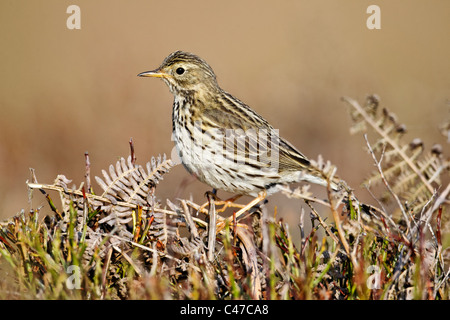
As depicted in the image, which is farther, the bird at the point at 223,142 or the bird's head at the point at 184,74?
the bird's head at the point at 184,74

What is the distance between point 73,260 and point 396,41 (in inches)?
400

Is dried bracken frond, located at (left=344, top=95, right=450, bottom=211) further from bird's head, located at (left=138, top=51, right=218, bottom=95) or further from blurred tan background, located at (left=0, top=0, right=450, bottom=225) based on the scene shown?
bird's head, located at (left=138, top=51, right=218, bottom=95)

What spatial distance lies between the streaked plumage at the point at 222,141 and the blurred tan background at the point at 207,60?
0.51 metres

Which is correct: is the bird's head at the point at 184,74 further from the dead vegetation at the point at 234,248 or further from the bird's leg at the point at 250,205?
Result: the dead vegetation at the point at 234,248

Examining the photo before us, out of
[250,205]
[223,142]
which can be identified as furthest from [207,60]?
[250,205]

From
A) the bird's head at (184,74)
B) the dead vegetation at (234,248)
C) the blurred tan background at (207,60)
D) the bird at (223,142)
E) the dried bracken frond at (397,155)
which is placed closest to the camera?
the dead vegetation at (234,248)

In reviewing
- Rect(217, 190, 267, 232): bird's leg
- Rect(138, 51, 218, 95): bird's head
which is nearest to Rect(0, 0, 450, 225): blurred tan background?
Rect(217, 190, 267, 232): bird's leg

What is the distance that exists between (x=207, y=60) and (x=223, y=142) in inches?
246

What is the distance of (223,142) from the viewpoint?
A: 5027mm

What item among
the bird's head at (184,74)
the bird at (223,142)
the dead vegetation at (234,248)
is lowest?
the dead vegetation at (234,248)

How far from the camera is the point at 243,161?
5047mm

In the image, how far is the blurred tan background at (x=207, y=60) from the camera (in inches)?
314

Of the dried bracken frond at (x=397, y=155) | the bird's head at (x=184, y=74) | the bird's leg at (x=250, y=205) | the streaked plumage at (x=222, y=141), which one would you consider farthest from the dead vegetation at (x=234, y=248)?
the bird's head at (x=184, y=74)

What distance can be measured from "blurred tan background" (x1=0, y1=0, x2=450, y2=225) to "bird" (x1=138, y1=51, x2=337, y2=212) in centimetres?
51
